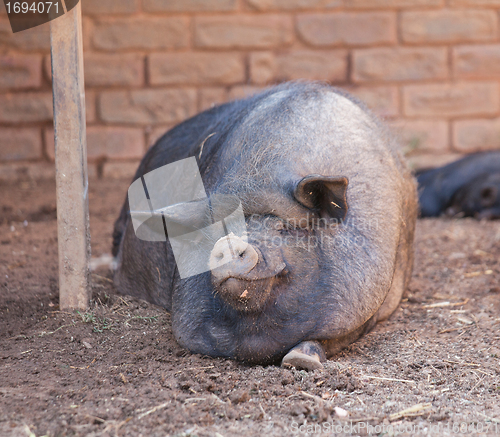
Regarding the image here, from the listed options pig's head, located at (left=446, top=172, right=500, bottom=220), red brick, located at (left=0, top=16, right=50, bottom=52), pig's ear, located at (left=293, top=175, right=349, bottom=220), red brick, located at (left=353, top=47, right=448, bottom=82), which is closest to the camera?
pig's ear, located at (left=293, top=175, right=349, bottom=220)

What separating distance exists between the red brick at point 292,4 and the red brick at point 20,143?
2788 millimetres

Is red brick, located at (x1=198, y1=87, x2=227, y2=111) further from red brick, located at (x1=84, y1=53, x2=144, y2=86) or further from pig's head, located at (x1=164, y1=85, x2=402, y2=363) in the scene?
pig's head, located at (x1=164, y1=85, x2=402, y2=363)

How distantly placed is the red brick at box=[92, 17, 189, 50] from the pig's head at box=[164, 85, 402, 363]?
3.70 meters

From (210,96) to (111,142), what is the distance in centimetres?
123

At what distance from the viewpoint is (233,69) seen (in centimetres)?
650

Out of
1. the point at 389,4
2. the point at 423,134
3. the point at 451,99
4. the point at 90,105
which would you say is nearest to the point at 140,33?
the point at 90,105

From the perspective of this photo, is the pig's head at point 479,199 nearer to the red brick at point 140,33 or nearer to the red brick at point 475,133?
the red brick at point 475,133

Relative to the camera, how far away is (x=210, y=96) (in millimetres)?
6539

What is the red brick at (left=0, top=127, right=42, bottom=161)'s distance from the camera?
6535 millimetres

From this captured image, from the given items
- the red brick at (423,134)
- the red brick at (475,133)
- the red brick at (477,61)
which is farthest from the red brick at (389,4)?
the red brick at (475,133)

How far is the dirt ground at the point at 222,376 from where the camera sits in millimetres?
2000

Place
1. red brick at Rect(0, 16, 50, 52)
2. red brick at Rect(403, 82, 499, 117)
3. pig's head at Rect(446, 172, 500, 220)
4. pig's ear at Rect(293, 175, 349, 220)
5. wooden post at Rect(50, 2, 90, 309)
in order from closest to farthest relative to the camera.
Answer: pig's ear at Rect(293, 175, 349, 220) < wooden post at Rect(50, 2, 90, 309) < pig's head at Rect(446, 172, 500, 220) < red brick at Rect(0, 16, 50, 52) < red brick at Rect(403, 82, 499, 117)

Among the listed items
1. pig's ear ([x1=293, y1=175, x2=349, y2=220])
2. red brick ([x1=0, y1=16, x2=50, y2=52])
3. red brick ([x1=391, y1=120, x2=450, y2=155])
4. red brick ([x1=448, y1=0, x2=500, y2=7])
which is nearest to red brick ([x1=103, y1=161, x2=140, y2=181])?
red brick ([x1=0, y1=16, x2=50, y2=52])

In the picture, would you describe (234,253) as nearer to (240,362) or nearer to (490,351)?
(240,362)
